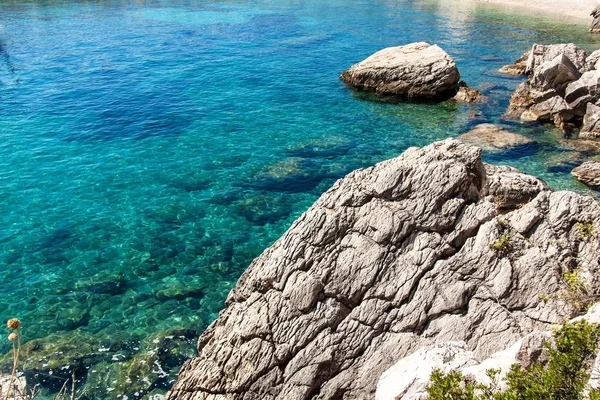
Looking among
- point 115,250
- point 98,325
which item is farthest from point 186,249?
point 98,325

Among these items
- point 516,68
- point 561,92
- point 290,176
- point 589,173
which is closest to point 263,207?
point 290,176

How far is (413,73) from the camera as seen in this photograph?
160 feet

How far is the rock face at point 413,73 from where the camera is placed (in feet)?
158

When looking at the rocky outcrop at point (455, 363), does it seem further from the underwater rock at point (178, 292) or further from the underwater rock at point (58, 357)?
the underwater rock at point (58, 357)

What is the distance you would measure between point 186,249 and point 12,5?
105647mm

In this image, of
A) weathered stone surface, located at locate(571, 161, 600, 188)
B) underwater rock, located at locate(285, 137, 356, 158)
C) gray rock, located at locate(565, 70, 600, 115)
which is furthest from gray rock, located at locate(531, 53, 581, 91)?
underwater rock, located at locate(285, 137, 356, 158)

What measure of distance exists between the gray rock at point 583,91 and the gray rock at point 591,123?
2.18 ft

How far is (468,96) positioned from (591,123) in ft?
41.3

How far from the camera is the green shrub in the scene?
10.0 metres

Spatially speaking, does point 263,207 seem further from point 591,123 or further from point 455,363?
point 591,123

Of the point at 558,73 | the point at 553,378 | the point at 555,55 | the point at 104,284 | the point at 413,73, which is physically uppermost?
the point at 555,55

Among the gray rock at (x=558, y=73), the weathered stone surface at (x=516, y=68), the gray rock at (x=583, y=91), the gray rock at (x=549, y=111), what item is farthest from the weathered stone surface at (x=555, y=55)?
the gray rock at (x=549, y=111)

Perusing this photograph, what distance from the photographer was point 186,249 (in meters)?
26.9

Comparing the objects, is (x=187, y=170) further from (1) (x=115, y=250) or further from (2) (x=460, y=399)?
(2) (x=460, y=399)
